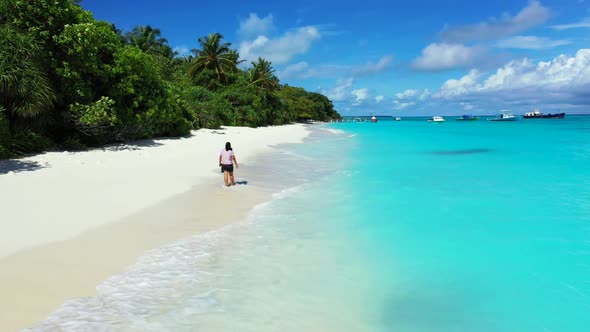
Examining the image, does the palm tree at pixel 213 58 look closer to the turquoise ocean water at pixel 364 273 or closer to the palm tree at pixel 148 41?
the palm tree at pixel 148 41

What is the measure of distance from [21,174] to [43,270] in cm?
719

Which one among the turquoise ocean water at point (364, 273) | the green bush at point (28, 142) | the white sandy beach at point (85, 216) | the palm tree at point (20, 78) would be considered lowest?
the turquoise ocean water at point (364, 273)

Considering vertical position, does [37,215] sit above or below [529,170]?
above

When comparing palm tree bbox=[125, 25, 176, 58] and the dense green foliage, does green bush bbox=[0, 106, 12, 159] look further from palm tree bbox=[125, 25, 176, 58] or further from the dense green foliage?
palm tree bbox=[125, 25, 176, 58]

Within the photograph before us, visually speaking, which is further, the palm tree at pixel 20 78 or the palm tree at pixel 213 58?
the palm tree at pixel 213 58

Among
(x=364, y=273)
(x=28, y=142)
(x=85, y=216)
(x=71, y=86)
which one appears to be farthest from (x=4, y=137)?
(x=364, y=273)

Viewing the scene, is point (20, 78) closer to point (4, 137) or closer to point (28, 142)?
point (4, 137)

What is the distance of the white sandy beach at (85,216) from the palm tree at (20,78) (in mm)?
1855

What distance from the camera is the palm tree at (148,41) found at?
156 feet

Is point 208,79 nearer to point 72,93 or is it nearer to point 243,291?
point 72,93

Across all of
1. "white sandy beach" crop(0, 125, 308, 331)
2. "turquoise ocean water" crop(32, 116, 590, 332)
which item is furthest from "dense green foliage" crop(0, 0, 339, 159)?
"turquoise ocean water" crop(32, 116, 590, 332)

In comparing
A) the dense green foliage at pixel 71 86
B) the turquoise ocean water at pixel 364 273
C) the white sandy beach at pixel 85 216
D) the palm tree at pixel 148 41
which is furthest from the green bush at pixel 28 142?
the palm tree at pixel 148 41

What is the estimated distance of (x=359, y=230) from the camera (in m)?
8.62

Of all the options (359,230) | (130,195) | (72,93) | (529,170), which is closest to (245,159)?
(72,93)
